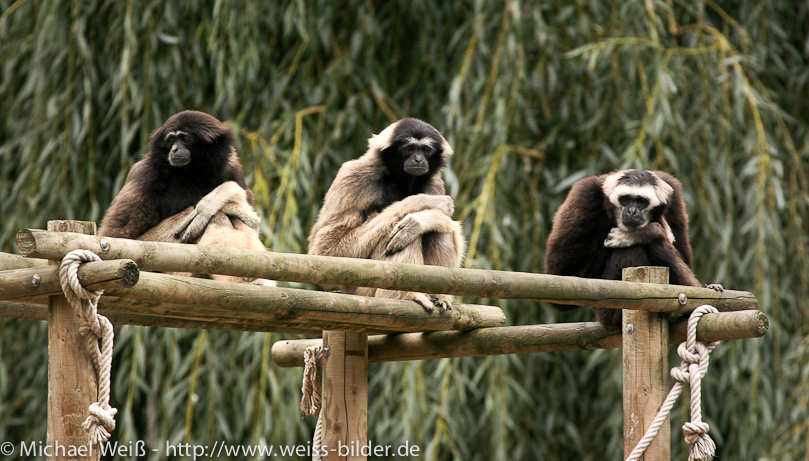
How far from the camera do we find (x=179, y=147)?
4.99 meters

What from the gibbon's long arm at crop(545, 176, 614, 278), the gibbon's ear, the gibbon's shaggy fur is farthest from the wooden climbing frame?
the gibbon's ear

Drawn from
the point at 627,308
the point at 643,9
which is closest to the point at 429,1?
the point at 643,9

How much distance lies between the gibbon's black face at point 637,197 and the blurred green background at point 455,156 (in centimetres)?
92

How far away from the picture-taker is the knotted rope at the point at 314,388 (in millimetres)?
4835

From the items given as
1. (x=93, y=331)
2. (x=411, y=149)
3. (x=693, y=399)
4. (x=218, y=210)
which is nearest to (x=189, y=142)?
(x=218, y=210)

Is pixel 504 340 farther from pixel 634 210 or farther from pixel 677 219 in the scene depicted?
pixel 677 219

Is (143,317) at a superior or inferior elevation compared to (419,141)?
inferior

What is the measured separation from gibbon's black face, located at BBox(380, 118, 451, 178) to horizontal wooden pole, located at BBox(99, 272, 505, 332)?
2.78 ft

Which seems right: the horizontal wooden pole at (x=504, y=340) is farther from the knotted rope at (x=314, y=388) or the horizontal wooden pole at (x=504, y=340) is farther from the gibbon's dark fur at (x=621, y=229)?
the gibbon's dark fur at (x=621, y=229)

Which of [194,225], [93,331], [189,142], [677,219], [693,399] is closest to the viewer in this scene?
[93,331]

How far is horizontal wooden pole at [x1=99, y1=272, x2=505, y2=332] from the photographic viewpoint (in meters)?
3.27

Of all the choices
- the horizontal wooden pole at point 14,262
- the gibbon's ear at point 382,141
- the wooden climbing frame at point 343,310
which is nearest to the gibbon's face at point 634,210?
the wooden climbing frame at point 343,310

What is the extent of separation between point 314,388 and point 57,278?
2177 millimetres

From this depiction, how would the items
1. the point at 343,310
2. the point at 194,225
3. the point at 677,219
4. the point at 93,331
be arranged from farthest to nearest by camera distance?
the point at 677,219 < the point at 194,225 < the point at 343,310 < the point at 93,331
